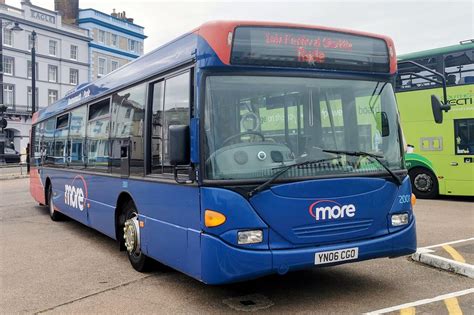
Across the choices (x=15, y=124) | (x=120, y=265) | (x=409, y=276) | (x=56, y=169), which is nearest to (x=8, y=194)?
(x=56, y=169)

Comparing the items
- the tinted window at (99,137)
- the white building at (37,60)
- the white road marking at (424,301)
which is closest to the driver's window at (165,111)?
the tinted window at (99,137)

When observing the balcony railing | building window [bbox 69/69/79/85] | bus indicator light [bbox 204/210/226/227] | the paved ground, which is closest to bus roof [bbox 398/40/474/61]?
the paved ground

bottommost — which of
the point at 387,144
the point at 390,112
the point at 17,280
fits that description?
the point at 17,280

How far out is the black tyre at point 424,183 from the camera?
1441cm

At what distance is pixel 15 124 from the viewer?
49.5 metres

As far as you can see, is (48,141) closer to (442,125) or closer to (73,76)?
(442,125)

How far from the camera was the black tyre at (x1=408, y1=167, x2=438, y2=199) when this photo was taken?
14.4 meters

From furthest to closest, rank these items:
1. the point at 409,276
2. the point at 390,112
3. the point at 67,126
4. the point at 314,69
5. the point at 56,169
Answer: the point at 56,169
the point at 67,126
the point at 409,276
the point at 390,112
the point at 314,69

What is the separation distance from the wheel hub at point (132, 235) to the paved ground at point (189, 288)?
1.10ft

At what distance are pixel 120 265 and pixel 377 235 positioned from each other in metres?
3.81

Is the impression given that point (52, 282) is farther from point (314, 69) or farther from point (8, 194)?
point (8, 194)

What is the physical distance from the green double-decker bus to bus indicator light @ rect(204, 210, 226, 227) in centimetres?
1008

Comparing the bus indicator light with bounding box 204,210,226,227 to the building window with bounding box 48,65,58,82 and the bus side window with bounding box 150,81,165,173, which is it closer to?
the bus side window with bounding box 150,81,165,173

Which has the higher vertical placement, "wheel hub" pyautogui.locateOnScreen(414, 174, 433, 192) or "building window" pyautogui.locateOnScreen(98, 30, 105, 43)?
"building window" pyautogui.locateOnScreen(98, 30, 105, 43)
